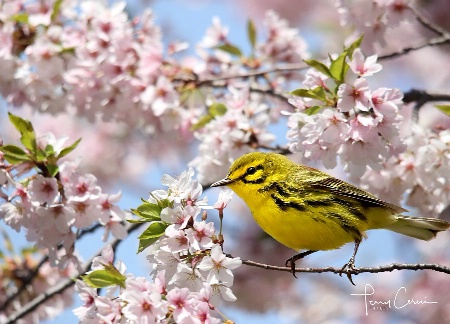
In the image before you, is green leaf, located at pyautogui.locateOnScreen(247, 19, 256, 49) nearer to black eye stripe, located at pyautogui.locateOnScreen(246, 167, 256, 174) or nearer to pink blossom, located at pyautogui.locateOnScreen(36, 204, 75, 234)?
black eye stripe, located at pyautogui.locateOnScreen(246, 167, 256, 174)

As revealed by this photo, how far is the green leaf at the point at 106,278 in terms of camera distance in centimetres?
303

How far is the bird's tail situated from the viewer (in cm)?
397

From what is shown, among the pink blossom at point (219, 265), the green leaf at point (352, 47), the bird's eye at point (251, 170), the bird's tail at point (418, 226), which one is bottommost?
the bird's tail at point (418, 226)

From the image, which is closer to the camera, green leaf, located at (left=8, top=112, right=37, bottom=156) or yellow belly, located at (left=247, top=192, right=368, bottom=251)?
yellow belly, located at (left=247, top=192, right=368, bottom=251)

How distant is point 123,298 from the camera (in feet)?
9.67

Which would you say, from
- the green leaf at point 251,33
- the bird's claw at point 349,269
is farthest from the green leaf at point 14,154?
the green leaf at point 251,33

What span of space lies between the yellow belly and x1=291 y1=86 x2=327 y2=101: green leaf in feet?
1.80

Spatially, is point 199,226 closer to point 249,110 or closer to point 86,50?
point 249,110

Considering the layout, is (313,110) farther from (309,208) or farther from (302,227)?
(302,227)

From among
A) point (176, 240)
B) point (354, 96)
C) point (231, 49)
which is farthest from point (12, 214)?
point (231, 49)

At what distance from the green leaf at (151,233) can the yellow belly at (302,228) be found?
29.2 inches

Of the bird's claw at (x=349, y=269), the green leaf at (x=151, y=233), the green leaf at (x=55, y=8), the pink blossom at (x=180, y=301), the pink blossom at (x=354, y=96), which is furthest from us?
the green leaf at (x=55, y=8)

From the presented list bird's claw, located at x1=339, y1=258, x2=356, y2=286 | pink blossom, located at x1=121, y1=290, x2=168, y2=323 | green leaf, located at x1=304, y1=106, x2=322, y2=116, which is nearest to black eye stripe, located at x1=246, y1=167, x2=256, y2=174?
green leaf, located at x1=304, y1=106, x2=322, y2=116

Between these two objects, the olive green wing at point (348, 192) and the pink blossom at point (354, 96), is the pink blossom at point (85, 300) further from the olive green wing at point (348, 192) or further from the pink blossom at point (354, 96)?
the pink blossom at point (354, 96)
